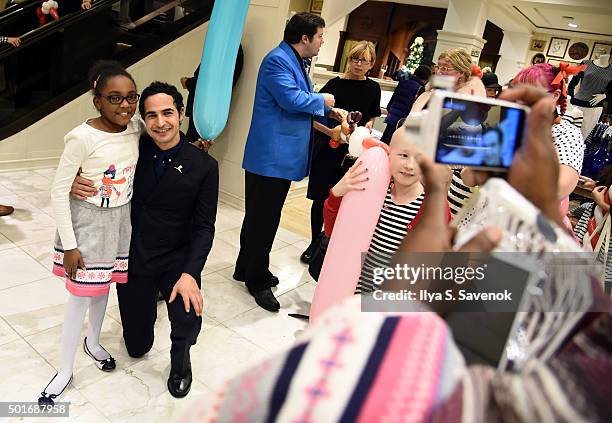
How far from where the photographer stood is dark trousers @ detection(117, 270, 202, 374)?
1915 mm

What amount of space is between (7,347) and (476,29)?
6.17 m

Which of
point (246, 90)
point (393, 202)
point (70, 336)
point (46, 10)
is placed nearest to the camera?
point (393, 202)

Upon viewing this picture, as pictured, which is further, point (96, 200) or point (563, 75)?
point (563, 75)

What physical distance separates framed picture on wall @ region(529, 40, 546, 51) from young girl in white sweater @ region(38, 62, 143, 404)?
10224mm

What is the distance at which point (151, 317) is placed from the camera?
209cm

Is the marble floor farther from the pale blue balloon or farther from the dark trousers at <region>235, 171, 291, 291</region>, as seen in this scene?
the pale blue balloon

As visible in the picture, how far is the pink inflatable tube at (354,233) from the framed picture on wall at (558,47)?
10.2 metres

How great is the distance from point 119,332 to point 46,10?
3727mm

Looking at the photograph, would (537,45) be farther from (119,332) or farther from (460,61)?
(119,332)

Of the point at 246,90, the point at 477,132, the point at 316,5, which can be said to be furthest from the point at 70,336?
the point at 316,5

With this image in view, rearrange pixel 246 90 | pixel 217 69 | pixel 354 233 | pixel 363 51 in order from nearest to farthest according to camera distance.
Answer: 1. pixel 354 233
2. pixel 217 69
3. pixel 363 51
4. pixel 246 90

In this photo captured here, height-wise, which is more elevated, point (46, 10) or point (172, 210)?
point (46, 10)

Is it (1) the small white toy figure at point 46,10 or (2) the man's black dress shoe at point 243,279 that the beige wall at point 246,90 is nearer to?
(2) the man's black dress shoe at point 243,279

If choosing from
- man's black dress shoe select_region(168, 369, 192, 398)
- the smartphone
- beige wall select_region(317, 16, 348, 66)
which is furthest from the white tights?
beige wall select_region(317, 16, 348, 66)
